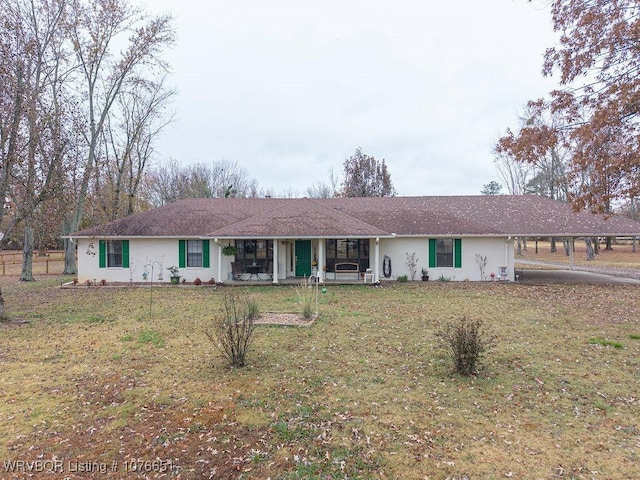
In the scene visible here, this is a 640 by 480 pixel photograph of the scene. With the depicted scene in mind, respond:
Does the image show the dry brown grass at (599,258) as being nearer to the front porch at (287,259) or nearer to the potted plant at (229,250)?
the front porch at (287,259)

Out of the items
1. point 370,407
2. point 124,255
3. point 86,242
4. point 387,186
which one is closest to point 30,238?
point 86,242

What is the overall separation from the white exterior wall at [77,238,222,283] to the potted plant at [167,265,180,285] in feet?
0.57

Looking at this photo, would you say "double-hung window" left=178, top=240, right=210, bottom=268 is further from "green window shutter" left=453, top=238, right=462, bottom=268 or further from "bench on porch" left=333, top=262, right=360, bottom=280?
"green window shutter" left=453, top=238, right=462, bottom=268

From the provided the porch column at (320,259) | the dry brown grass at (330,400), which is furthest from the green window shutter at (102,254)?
the porch column at (320,259)

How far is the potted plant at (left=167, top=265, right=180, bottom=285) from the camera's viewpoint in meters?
Answer: 16.5

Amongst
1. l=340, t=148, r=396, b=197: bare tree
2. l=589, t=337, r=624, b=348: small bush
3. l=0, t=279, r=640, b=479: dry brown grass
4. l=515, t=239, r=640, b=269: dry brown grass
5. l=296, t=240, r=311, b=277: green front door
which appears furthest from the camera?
l=340, t=148, r=396, b=197: bare tree

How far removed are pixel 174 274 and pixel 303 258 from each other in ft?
19.8

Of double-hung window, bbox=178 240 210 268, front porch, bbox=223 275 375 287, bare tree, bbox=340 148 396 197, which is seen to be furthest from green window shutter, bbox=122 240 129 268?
bare tree, bbox=340 148 396 197

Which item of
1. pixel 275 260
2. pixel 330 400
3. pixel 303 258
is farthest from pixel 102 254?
pixel 330 400

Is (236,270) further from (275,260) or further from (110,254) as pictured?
(110,254)

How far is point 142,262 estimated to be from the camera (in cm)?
1698

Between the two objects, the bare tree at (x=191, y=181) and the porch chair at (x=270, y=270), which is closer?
the porch chair at (x=270, y=270)

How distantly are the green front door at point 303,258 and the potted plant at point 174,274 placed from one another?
555 cm

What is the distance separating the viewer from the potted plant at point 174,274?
54.2ft
